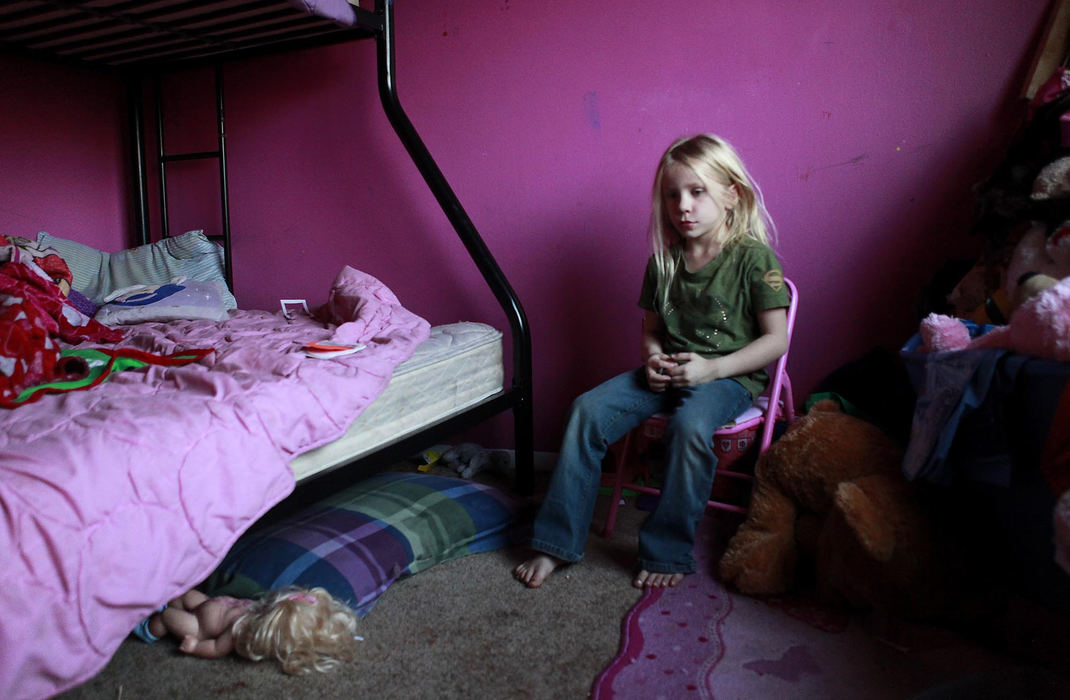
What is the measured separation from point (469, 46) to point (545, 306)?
767 millimetres

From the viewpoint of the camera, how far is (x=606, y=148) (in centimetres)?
190

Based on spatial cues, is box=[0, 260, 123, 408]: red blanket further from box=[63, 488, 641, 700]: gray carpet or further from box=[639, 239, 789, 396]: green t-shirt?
box=[639, 239, 789, 396]: green t-shirt

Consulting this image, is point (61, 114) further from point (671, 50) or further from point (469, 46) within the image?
point (671, 50)

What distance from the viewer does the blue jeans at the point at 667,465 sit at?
138 centimetres

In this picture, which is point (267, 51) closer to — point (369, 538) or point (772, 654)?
point (369, 538)

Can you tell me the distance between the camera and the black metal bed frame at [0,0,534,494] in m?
1.82

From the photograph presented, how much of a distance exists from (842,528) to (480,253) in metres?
1.08

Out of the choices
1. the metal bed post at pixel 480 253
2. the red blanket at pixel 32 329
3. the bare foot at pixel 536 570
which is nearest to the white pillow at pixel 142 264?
the red blanket at pixel 32 329

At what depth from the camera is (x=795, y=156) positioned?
1716 mm

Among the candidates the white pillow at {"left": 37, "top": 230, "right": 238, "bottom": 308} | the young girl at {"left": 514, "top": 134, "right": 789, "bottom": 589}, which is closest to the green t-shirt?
the young girl at {"left": 514, "top": 134, "right": 789, "bottom": 589}

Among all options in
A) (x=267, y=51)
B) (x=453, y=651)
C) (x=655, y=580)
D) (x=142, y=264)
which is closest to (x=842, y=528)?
(x=655, y=580)

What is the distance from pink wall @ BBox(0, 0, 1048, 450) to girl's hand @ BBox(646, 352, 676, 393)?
445 mm

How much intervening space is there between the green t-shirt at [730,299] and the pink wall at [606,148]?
0.28 m

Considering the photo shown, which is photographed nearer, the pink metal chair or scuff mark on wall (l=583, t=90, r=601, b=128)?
the pink metal chair
